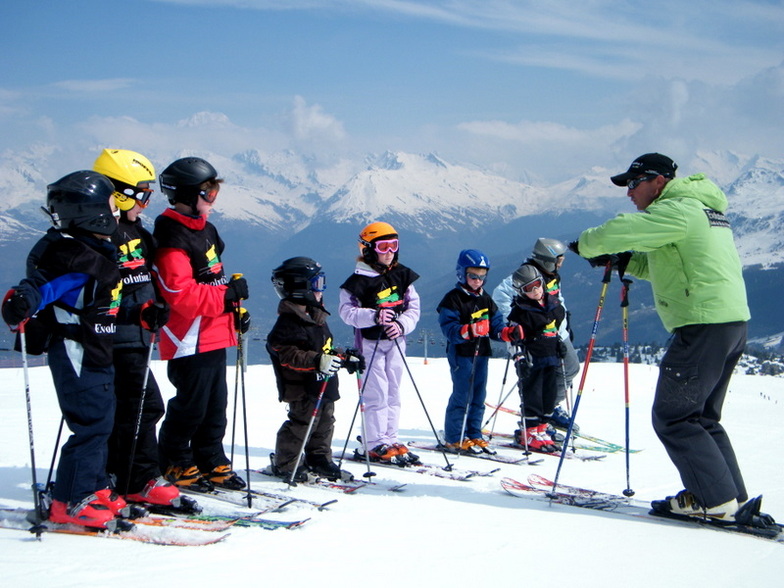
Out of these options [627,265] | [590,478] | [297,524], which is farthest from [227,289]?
[590,478]

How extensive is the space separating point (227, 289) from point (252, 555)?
1970mm

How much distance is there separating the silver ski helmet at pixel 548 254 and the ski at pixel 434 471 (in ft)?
9.27

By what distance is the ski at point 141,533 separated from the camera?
13.5ft

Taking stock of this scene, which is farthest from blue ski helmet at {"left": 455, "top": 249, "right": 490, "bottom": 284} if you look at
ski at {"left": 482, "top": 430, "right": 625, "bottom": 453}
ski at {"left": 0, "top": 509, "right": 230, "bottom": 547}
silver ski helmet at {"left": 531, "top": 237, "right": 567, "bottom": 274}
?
ski at {"left": 0, "top": 509, "right": 230, "bottom": 547}

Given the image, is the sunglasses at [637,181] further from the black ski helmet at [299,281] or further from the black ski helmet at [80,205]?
the black ski helmet at [80,205]

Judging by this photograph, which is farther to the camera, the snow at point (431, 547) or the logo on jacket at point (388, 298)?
the logo on jacket at point (388, 298)

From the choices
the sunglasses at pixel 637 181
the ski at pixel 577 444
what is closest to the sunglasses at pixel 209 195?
the sunglasses at pixel 637 181

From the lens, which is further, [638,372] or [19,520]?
[638,372]

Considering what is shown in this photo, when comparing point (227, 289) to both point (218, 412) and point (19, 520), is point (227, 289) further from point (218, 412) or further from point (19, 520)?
point (19, 520)

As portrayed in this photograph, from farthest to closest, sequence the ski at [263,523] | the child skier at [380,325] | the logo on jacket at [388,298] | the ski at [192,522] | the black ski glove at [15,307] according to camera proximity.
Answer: the logo on jacket at [388,298], the child skier at [380,325], the ski at [263,523], the ski at [192,522], the black ski glove at [15,307]

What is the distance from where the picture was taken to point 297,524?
15.1 ft

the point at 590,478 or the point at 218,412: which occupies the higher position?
the point at 218,412

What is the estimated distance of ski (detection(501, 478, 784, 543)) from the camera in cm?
479

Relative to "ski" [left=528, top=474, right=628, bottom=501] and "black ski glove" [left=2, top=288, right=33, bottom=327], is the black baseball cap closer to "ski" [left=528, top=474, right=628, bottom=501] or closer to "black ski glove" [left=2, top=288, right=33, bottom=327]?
"ski" [left=528, top=474, right=628, bottom=501]
